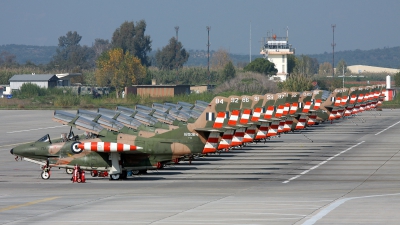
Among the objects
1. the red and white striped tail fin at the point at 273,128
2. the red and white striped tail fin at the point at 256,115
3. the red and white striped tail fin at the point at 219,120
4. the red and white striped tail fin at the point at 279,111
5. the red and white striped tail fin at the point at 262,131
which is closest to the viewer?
the red and white striped tail fin at the point at 219,120

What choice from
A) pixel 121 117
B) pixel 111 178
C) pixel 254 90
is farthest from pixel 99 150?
pixel 254 90


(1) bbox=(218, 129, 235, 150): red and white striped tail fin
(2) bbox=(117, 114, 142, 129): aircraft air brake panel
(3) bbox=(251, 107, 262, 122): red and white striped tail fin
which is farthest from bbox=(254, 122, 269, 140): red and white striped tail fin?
(1) bbox=(218, 129, 235, 150): red and white striped tail fin

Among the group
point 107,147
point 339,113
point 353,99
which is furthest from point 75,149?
point 353,99

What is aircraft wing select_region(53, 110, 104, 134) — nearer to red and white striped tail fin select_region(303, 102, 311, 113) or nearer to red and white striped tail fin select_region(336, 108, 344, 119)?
red and white striped tail fin select_region(303, 102, 311, 113)

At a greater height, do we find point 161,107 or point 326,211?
point 161,107

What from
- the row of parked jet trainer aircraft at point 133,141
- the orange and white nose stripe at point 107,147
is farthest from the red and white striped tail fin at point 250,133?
the orange and white nose stripe at point 107,147

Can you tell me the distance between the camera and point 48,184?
31297 mm

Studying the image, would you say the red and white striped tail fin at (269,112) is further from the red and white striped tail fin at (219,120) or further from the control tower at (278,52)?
the control tower at (278,52)

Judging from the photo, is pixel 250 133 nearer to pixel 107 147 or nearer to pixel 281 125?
pixel 107 147

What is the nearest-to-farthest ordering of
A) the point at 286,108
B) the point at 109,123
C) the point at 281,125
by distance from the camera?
the point at 109,123 < the point at 281,125 < the point at 286,108

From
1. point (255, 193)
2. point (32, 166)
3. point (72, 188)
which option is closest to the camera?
point (255, 193)

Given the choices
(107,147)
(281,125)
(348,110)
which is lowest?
(348,110)

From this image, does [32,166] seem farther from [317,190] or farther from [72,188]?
[317,190]

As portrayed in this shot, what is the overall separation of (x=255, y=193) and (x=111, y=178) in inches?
319
